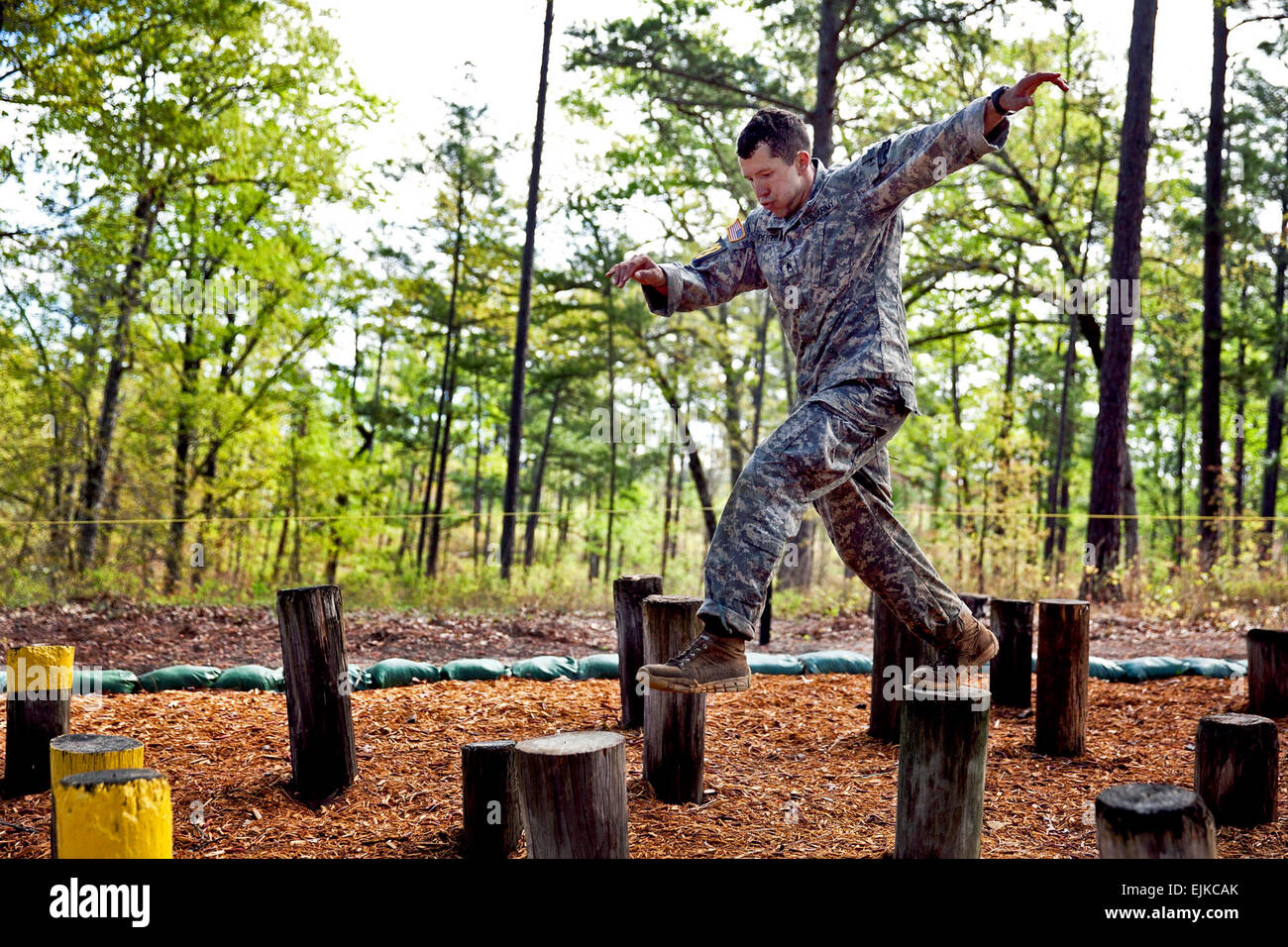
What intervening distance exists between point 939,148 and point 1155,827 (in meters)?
2.07

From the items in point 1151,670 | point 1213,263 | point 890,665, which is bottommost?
point 1151,670

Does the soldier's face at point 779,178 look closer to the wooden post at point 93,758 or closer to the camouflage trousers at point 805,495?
the camouflage trousers at point 805,495

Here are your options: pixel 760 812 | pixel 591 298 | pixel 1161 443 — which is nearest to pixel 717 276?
pixel 760 812

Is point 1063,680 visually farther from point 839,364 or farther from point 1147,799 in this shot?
point 1147,799

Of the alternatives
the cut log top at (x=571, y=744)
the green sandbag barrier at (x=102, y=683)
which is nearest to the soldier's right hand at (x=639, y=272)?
the cut log top at (x=571, y=744)

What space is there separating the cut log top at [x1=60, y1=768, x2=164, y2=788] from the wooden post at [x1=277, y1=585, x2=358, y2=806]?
4.58 ft

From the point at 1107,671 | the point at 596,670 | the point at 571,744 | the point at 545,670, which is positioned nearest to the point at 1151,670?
the point at 1107,671

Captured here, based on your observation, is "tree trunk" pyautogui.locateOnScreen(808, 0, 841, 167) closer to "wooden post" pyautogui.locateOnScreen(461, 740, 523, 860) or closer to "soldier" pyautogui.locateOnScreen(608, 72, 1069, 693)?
"soldier" pyautogui.locateOnScreen(608, 72, 1069, 693)

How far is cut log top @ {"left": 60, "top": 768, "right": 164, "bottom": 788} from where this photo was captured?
245 centimetres

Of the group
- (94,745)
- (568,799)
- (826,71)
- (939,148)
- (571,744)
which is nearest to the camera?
(568,799)

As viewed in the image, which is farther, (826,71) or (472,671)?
(826,71)

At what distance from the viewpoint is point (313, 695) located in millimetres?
3961

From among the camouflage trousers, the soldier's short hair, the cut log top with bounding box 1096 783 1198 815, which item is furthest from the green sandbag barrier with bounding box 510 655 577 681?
the cut log top with bounding box 1096 783 1198 815

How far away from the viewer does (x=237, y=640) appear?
8312 millimetres
